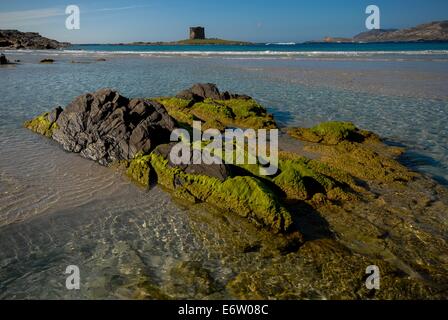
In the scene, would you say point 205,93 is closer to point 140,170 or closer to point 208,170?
point 140,170

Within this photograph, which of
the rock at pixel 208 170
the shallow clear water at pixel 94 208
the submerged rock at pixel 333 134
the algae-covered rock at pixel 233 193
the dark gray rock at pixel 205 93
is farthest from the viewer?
the dark gray rock at pixel 205 93

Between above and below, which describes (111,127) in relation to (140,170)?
above

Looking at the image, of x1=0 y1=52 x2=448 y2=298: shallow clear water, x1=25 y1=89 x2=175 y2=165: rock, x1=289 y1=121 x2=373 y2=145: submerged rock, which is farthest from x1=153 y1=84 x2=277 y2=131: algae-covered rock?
x1=25 y1=89 x2=175 y2=165: rock

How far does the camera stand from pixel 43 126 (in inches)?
506

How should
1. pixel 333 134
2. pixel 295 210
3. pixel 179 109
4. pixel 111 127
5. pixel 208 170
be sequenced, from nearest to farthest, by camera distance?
pixel 295 210 → pixel 208 170 → pixel 111 127 → pixel 333 134 → pixel 179 109

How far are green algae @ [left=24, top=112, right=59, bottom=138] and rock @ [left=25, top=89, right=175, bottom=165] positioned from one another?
2cm

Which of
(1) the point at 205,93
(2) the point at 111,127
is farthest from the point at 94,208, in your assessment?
(1) the point at 205,93

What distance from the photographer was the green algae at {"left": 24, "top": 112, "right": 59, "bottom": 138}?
1252 centimetres

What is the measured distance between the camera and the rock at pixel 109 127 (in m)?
10.2

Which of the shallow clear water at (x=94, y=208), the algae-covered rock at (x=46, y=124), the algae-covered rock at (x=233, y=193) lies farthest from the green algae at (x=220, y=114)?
the algae-covered rock at (x=233, y=193)

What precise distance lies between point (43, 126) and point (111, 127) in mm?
3708

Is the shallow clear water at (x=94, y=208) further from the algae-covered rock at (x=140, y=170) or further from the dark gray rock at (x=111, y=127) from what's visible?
the dark gray rock at (x=111, y=127)

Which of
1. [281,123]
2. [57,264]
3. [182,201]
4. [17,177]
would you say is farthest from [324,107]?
[57,264]

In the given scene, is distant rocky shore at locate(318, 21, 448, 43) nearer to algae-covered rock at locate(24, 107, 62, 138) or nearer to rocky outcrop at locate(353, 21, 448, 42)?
rocky outcrop at locate(353, 21, 448, 42)
